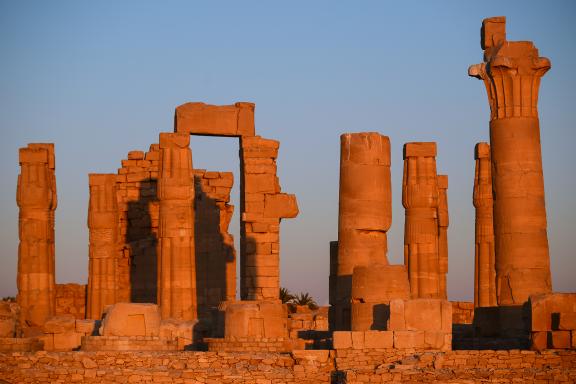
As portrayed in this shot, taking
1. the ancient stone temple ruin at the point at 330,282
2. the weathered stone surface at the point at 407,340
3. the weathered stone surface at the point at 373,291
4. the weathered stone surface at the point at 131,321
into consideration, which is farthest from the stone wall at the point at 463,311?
the weathered stone surface at the point at 407,340

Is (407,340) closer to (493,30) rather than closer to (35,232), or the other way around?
(493,30)

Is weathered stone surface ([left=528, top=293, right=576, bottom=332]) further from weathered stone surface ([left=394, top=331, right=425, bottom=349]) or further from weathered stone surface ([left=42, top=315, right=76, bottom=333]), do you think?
weathered stone surface ([left=42, top=315, right=76, bottom=333])

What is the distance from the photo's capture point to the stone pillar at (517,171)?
116 feet

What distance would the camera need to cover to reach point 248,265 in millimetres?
42969

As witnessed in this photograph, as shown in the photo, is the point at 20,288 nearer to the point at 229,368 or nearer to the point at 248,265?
the point at 248,265

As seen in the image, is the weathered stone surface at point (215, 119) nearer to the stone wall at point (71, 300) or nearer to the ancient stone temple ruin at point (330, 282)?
the ancient stone temple ruin at point (330, 282)

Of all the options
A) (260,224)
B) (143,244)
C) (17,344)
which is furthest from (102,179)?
(17,344)

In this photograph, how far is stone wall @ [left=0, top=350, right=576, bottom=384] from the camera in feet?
99.8

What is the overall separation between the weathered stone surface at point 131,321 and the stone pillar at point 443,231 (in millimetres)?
15779

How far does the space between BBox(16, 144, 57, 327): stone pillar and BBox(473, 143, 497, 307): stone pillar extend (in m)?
12.7

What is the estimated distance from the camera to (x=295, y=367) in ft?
105

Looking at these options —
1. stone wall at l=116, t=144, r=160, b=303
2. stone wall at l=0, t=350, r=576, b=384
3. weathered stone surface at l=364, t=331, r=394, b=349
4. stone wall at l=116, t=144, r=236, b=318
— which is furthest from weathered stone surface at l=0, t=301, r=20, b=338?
stone wall at l=116, t=144, r=160, b=303

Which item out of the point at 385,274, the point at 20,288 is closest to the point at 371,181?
the point at 385,274

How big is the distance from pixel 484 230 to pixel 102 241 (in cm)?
1151
